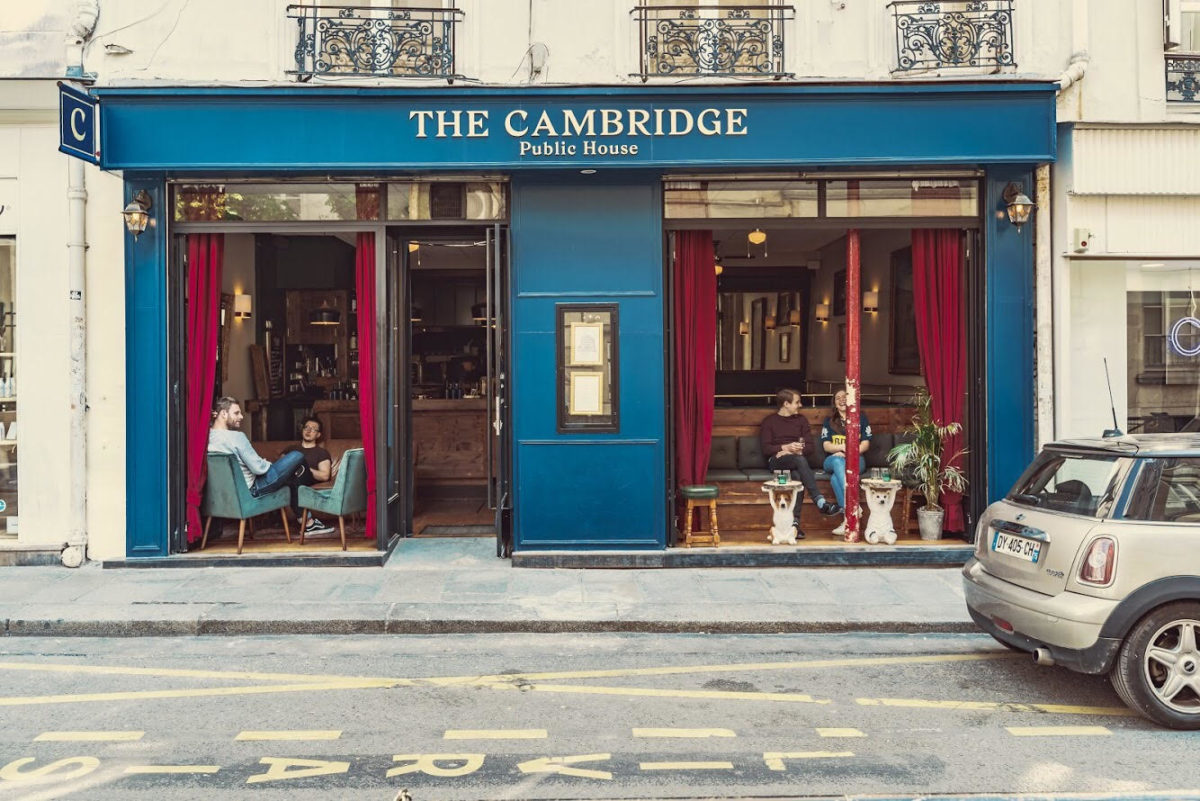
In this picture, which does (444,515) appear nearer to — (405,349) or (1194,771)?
(405,349)

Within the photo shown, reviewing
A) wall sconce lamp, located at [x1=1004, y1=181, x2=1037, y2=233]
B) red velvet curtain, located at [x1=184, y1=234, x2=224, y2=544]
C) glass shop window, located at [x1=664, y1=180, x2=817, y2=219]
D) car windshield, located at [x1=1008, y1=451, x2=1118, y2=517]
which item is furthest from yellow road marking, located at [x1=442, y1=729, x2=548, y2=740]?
wall sconce lamp, located at [x1=1004, y1=181, x2=1037, y2=233]

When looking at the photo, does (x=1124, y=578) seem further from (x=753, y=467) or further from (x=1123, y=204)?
(x=753, y=467)

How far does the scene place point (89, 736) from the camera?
4.89 m

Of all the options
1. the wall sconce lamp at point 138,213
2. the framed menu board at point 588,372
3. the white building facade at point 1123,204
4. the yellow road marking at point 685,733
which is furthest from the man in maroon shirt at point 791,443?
the wall sconce lamp at point 138,213

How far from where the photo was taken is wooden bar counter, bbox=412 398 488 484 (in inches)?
470

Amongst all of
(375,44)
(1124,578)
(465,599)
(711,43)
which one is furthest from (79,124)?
(1124,578)

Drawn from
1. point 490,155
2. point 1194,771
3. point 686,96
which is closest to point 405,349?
point 490,155

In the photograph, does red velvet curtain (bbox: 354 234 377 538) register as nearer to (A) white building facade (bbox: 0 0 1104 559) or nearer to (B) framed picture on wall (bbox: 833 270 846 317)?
(A) white building facade (bbox: 0 0 1104 559)

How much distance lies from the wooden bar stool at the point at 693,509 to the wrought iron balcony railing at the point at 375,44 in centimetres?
455

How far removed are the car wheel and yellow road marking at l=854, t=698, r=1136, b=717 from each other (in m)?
0.23

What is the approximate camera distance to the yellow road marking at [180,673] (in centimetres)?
592

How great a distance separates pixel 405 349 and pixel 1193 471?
23.0 ft

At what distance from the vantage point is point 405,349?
966 cm

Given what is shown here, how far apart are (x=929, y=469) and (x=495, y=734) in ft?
19.4
